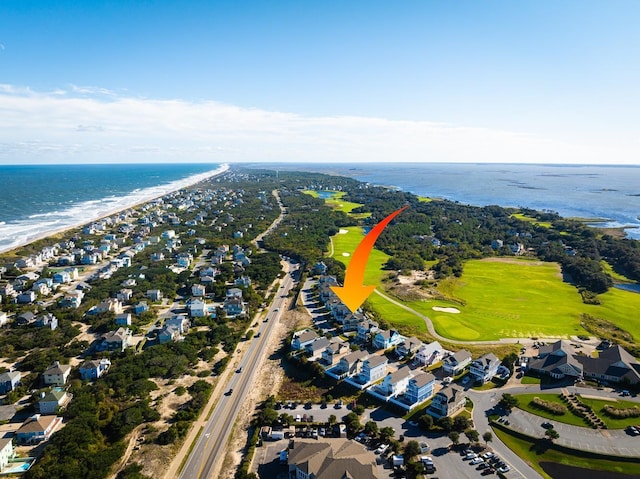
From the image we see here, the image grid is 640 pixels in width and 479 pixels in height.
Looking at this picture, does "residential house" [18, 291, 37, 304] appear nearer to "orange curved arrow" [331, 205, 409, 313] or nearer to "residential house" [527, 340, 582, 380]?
"orange curved arrow" [331, 205, 409, 313]

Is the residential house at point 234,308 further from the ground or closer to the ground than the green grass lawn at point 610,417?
further from the ground

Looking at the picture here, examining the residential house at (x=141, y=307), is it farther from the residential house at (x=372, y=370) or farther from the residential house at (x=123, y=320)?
the residential house at (x=372, y=370)

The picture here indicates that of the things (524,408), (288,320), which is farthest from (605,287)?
(288,320)

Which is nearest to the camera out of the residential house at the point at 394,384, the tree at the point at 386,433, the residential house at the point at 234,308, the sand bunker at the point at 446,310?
the tree at the point at 386,433

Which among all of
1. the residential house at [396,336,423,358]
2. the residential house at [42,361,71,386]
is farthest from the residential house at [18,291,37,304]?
the residential house at [396,336,423,358]

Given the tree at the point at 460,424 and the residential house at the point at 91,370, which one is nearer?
the tree at the point at 460,424

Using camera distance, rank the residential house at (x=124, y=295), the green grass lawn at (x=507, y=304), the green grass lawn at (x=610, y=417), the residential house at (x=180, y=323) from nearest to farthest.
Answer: the green grass lawn at (x=610, y=417) < the residential house at (x=180, y=323) < the green grass lawn at (x=507, y=304) < the residential house at (x=124, y=295)

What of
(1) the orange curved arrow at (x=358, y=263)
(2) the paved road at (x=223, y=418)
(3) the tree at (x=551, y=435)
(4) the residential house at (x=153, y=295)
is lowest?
(2) the paved road at (x=223, y=418)

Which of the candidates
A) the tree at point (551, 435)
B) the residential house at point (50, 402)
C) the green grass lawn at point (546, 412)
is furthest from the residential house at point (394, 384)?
the residential house at point (50, 402)
